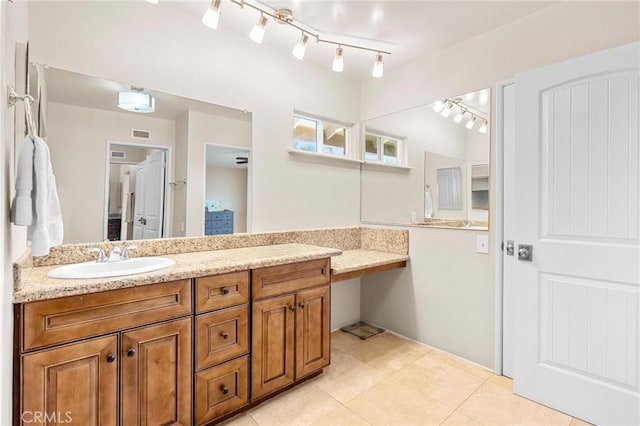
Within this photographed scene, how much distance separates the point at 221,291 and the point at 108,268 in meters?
0.59

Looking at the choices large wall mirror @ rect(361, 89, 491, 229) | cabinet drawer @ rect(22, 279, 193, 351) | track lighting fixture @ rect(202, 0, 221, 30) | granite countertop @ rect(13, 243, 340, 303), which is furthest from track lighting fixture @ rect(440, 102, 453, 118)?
cabinet drawer @ rect(22, 279, 193, 351)

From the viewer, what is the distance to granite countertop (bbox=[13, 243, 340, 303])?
121 centimetres

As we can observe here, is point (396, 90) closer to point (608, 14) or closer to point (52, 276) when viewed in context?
point (608, 14)

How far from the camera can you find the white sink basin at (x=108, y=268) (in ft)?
4.54

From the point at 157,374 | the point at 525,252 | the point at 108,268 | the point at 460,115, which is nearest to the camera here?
the point at 157,374

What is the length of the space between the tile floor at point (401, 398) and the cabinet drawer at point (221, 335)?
0.40m

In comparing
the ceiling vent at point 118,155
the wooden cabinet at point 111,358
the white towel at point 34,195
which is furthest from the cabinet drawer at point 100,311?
the ceiling vent at point 118,155

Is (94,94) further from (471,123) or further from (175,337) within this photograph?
(471,123)

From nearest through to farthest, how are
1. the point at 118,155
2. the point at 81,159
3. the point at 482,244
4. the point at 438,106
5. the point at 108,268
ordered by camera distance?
the point at 108,268 → the point at 81,159 → the point at 118,155 → the point at 482,244 → the point at 438,106

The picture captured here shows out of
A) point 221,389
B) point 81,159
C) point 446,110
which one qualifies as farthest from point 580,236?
point 81,159

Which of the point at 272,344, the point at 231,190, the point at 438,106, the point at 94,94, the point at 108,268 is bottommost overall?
the point at 272,344

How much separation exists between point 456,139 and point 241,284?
194 centimetres

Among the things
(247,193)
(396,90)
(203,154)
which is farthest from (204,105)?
(396,90)

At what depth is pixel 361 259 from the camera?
2.60 m
